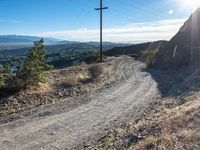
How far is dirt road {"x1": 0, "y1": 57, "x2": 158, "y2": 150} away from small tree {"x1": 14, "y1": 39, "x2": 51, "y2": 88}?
345cm

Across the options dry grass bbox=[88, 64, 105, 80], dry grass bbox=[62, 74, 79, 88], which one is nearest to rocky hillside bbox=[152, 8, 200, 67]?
dry grass bbox=[88, 64, 105, 80]

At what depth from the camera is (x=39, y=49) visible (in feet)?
75.4

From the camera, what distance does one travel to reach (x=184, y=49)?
41.3 meters

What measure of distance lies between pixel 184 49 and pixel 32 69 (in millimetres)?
24680

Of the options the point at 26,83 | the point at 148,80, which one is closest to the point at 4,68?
the point at 26,83

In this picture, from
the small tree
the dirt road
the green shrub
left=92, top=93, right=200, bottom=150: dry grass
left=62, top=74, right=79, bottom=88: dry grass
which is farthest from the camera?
the green shrub

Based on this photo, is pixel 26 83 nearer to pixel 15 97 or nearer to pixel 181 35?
pixel 15 97

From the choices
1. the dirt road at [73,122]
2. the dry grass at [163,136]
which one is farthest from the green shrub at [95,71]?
the dry grass at [163,136]

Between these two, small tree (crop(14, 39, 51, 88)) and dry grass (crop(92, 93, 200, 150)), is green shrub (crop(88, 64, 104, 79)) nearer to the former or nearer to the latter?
small tree (crop(14, 39, 51, 88))

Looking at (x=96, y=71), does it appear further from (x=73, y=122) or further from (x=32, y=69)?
(x=73, y=122)

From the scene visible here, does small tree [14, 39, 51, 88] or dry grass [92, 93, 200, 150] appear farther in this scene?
small tree [14, 39, 51, 88]

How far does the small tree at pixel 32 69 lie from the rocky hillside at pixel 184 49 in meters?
19.5

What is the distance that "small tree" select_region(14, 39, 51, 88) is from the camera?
2178 cm

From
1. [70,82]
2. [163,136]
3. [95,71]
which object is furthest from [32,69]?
[163,136]
